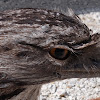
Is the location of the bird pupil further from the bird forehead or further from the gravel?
the gravel

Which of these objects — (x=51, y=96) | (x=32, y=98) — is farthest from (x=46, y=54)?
(x=51, y=96)

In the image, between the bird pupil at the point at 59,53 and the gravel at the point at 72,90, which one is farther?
the gravel at the point at 72,90

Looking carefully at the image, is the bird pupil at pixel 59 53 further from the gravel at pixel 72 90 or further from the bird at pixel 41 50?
the gravel at pixel 72 90

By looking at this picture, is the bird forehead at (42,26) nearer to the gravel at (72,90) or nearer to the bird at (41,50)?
the bird at (41,50)

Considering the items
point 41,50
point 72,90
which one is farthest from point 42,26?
point 72,90

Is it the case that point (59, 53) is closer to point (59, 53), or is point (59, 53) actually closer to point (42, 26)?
point (59, 53)

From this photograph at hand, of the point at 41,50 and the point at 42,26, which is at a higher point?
the point at 42,26

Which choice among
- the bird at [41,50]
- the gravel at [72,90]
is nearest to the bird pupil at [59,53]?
the bird at [41,50]

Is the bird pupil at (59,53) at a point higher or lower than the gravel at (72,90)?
lower
